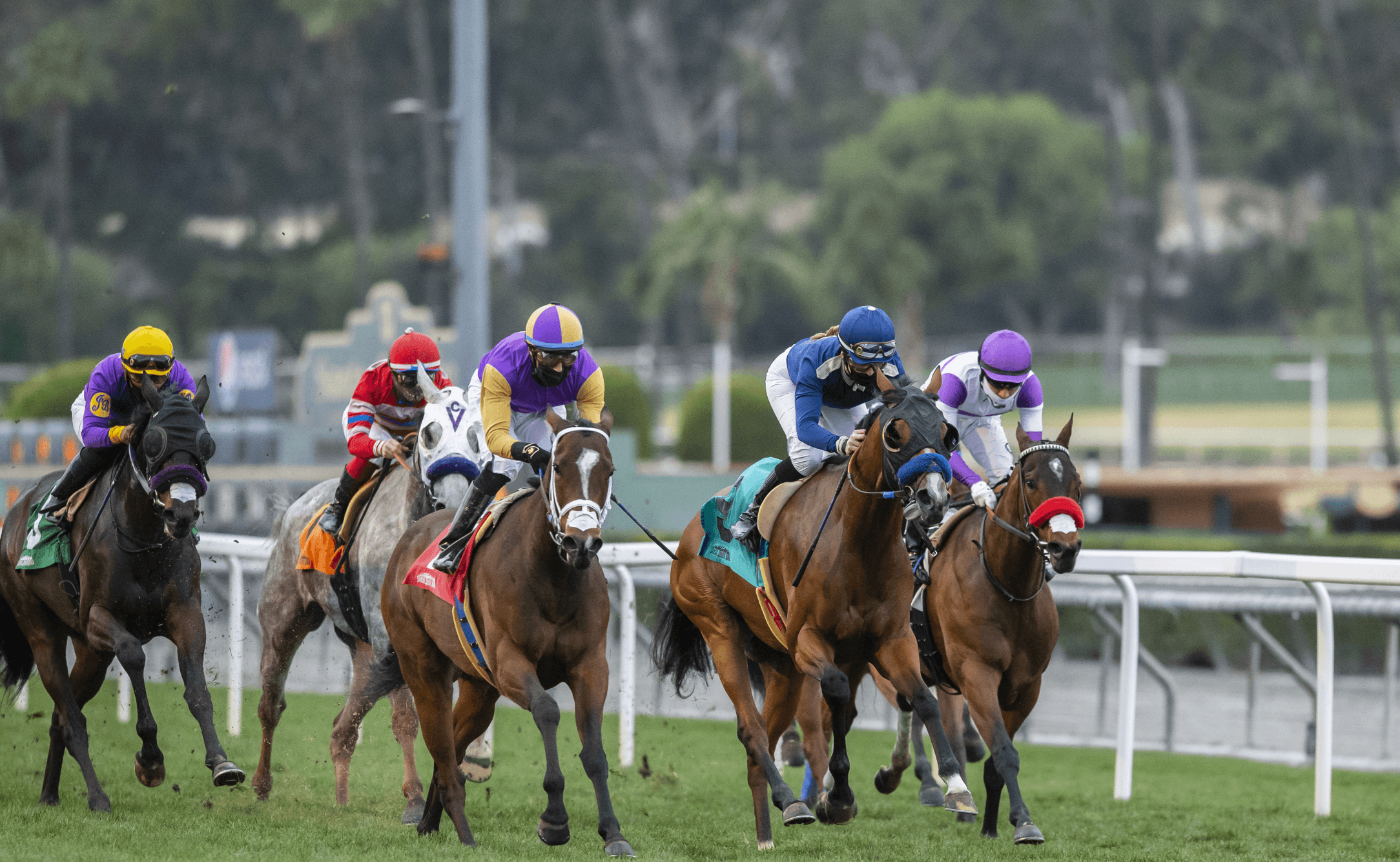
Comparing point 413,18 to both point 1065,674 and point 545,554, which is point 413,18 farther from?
point 545,554

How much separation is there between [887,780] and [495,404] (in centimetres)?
220

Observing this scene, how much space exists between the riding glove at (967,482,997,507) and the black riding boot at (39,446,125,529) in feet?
10.4

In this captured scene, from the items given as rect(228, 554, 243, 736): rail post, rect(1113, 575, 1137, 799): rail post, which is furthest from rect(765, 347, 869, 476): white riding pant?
rect(228, 554, 243, 736): rail post

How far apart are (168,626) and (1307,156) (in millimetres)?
37678

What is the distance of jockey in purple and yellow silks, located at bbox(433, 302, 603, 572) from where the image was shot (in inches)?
215

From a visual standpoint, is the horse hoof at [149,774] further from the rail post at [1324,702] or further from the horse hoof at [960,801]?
the rail post at [1324,702]

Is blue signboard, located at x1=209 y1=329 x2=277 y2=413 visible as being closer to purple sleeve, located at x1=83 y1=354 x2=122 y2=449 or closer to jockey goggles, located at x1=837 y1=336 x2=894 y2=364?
purple sleeve, located at x1=83 y1=354 x2=122 y2=449

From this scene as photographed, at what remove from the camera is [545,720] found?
501 cm

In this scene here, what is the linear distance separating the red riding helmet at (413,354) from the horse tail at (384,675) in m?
1.14

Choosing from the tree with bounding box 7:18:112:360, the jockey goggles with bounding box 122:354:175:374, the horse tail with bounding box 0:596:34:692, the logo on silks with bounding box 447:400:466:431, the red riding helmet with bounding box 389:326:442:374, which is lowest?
the horse tail with bounding box 0:596:34:692

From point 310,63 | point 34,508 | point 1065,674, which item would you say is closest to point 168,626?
point 34,508

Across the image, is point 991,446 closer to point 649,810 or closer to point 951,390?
point 951,390

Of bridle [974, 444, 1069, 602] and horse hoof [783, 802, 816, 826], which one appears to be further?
bridle [974, 444, 1069, 602]

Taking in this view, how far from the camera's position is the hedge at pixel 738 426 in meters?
18.8
